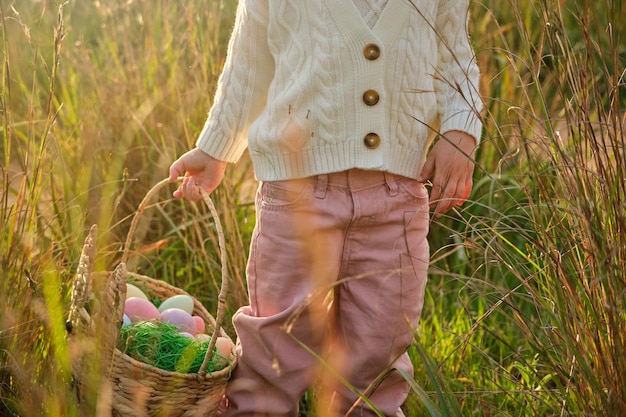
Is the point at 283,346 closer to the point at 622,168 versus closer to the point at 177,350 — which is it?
the point at 177,350

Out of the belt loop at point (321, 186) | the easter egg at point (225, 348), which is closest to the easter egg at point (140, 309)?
the easter egg at point (225, 348)

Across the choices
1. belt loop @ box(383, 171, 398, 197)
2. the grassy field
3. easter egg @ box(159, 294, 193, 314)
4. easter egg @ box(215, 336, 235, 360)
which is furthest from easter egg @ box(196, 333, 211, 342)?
belt loop @ box(383, 171, 398, 197)

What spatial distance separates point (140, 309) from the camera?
2.45 meters

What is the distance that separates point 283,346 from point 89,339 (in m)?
0.49

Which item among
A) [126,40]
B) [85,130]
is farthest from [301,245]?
[126,40]

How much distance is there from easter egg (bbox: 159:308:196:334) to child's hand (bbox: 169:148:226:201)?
0.39m

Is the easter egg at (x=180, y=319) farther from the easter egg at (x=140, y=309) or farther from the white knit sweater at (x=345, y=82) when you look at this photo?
the white knit sweater at (x=345, y=82)

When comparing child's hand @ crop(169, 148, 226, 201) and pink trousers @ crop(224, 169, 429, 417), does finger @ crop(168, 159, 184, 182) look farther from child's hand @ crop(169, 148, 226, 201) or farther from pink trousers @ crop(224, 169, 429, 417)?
pink trousers @ crop(224, 169, 429, 417)

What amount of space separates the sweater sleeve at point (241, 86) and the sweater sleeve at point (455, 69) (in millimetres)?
440

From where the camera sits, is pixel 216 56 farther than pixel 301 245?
Yes

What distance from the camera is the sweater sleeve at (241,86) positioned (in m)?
2.10

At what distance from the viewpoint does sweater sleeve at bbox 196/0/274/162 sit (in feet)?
6.89

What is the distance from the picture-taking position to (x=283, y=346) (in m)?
2.14

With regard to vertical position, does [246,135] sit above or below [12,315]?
above
